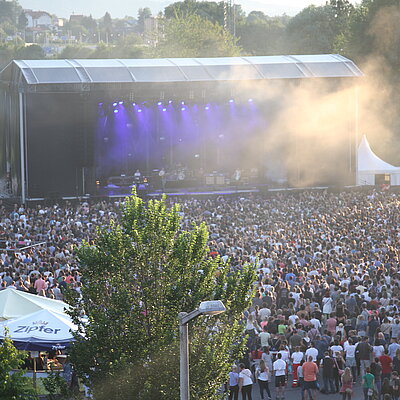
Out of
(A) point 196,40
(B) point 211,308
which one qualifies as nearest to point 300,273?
(B) point 211,308

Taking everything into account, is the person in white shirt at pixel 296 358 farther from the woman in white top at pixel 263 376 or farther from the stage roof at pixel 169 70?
the stage roof at pixel 169 70

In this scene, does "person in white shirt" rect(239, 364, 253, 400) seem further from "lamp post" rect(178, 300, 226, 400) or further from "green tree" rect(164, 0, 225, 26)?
"green tree" rect(164, 0, 225, 26)

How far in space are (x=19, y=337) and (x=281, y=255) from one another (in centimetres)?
1002

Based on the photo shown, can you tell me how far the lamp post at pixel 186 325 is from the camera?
9.17 meters

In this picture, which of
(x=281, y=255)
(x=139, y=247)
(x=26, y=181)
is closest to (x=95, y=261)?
(x=139, y=247)

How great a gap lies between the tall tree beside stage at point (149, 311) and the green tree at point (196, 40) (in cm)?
6008

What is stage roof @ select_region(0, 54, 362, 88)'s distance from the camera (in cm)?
3838

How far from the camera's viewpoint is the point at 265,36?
91375 mm

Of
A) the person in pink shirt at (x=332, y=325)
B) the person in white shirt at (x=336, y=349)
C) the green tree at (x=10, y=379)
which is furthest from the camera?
the person in pink shirt at (x=332, y=325)

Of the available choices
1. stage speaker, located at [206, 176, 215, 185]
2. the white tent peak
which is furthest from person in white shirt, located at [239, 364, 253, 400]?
the white tent peak

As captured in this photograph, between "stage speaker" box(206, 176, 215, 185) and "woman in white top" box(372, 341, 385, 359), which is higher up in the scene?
"woman in white top" box(372, 341, 385, 359)

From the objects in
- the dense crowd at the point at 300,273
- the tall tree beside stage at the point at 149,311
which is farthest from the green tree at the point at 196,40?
the tall tree beside stage at the point at 149,311

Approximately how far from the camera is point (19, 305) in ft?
52.5

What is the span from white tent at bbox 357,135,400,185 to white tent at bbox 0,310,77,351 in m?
29.4
